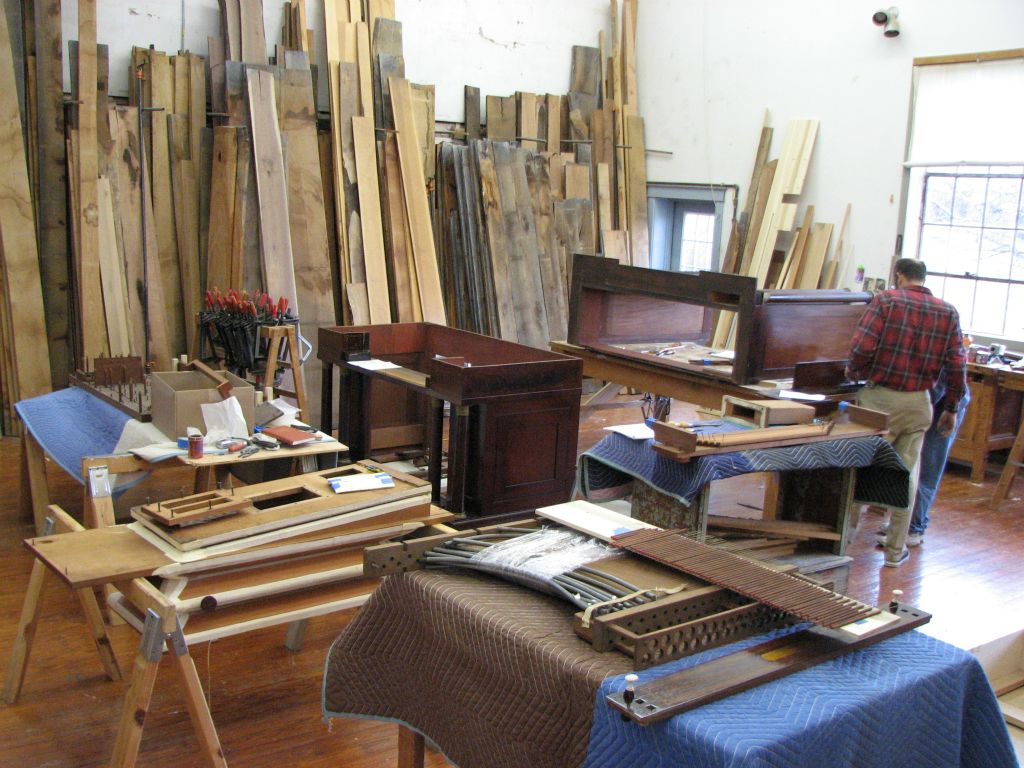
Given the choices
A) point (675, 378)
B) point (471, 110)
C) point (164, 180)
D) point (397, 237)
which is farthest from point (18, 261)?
point (675, 378)

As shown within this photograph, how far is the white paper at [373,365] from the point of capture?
491 cm

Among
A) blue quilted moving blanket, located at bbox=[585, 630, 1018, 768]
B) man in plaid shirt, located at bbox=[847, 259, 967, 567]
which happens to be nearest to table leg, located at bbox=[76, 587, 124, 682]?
blue quilted moving blanket, located at bbox=[585, 630, 1018, 768]

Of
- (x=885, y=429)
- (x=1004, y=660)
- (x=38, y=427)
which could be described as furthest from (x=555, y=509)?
(x=38, y=427)

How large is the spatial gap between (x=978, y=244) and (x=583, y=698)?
20.3 feet

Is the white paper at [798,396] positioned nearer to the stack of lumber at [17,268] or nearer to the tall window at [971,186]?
the tall window at [971,186]

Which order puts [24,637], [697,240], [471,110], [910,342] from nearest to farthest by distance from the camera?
[24,637] → [910,342] → [471,110] → [697,240]

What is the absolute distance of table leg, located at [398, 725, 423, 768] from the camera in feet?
Result: 7.88

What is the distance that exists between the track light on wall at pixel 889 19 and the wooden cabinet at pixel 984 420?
254 cm

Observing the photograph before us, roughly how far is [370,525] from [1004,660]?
197cm

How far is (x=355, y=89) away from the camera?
746 centimetres

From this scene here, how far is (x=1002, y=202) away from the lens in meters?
6.76

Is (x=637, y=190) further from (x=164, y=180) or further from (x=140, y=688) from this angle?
(x=140, y=688)

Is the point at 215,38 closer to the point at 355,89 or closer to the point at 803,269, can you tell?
the point at 355,89

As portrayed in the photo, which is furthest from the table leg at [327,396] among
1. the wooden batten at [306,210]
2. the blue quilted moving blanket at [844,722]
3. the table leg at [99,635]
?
the blue quilted moving blanket at [844,722]
